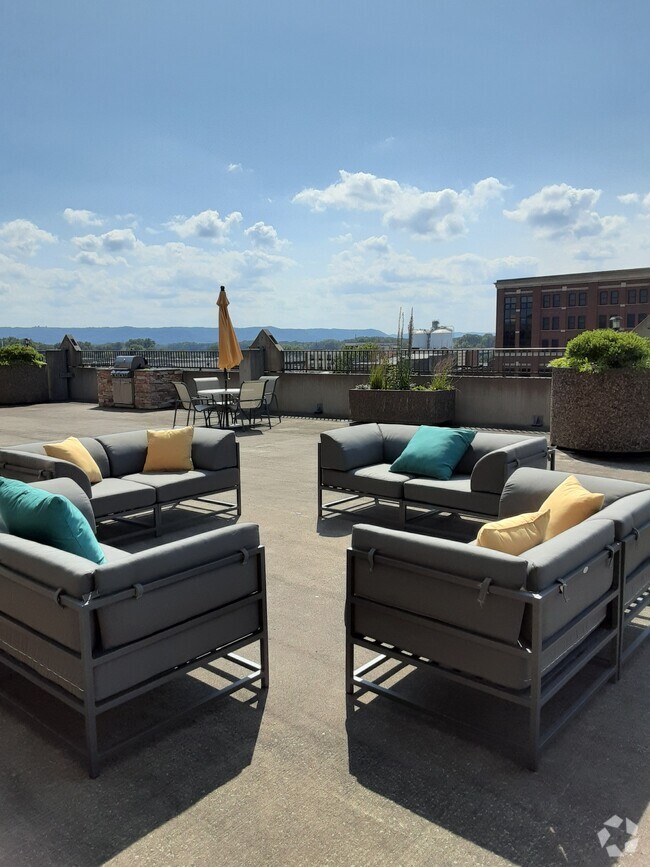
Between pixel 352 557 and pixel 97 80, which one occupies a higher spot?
pixel 97 80

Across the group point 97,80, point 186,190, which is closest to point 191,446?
point 97,80

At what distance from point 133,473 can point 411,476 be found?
92.4 inches

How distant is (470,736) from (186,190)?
18301mm

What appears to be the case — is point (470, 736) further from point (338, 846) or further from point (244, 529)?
point (244, 529)

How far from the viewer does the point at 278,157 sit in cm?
1552

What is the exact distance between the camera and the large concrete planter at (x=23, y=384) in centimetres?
1725

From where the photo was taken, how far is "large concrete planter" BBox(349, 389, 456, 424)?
1059cm

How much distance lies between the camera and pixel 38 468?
4.44m

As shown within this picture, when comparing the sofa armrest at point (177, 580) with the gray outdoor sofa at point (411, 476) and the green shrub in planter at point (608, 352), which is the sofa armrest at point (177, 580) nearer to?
the gray outdoor sofa at point (411, 476)

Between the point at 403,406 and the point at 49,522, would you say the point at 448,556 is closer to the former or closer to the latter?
the point at 49,522

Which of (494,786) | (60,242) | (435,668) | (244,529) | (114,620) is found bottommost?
(494,786)

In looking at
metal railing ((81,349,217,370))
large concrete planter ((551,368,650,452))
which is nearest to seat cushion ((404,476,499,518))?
large concrete planter ((551,368,650,452))

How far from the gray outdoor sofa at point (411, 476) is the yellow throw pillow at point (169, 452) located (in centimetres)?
116

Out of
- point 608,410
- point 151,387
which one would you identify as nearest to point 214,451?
point 608,410
